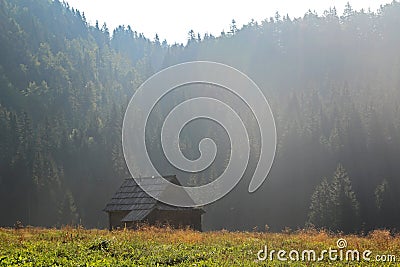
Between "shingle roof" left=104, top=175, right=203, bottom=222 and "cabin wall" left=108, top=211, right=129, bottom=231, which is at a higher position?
"shingle roof" left=104, top=175, right=203, bottom=222

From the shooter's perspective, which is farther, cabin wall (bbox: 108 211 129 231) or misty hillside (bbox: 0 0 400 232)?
misty hillside (bbox: 0 0 400 232)

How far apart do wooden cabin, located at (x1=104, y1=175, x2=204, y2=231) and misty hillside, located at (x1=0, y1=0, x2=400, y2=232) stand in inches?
757

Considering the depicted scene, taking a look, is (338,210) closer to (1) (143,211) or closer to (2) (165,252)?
(1) (143,211)

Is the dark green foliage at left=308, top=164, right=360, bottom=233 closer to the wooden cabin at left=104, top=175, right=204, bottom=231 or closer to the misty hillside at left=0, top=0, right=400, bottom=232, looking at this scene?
the misty hillside at left=0, top=0, right=400, bottom=232

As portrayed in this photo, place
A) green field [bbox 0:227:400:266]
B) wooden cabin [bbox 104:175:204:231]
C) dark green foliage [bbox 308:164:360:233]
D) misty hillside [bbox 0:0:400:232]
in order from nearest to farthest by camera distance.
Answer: green field [bbox 0:227:400:266]
wooden cabin [bbox 104:175:204:231]
dark green foliage [bbox 308:164:360:233]
misty hillside [bbox 0:0:400:232]

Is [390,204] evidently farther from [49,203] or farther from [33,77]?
[33,77]

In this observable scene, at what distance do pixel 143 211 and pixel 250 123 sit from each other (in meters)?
55.1

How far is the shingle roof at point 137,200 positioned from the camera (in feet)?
124

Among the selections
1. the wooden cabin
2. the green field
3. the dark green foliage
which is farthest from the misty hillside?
the green field

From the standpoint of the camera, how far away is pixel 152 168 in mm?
91625

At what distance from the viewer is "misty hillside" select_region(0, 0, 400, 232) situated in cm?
7275

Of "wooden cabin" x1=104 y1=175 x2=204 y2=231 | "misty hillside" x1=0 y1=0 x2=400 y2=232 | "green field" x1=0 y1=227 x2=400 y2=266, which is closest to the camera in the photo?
"green field" x1=0 y1=227 x2=400 y2=266

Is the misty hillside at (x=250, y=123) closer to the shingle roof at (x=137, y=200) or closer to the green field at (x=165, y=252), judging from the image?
the shingle roof at (x=137, y=200)

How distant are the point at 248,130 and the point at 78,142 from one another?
34725 mm
